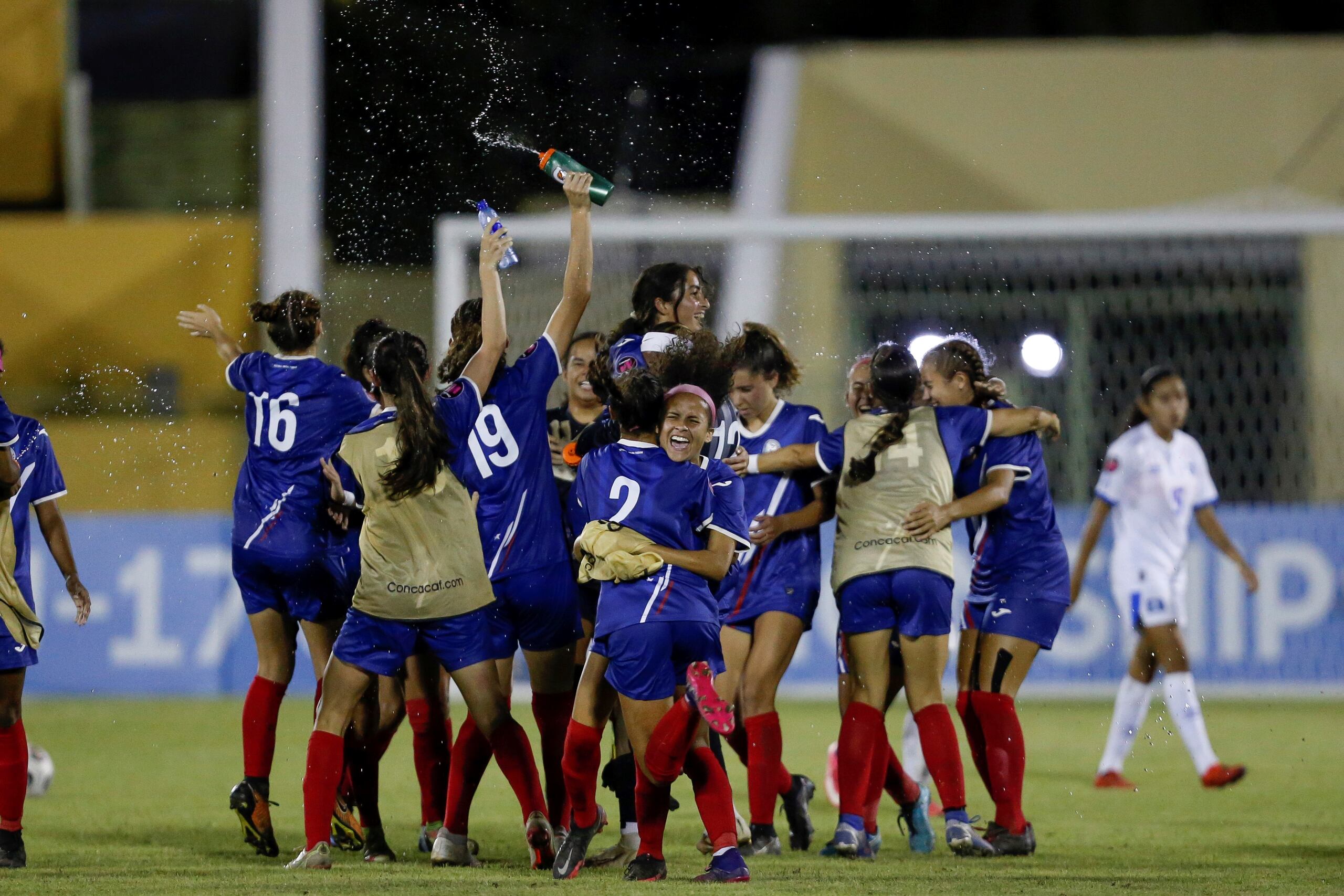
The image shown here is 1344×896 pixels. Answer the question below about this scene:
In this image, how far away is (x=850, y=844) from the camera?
573cm

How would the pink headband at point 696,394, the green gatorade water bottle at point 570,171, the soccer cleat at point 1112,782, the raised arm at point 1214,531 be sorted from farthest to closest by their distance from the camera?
the raised arm at point 1214,531, the soccer cleat at point 1112,782, the green gatorade water bottle at point 570,171, the pink headband at point 696,394

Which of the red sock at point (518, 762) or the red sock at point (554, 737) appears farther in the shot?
the red sock at point (554, 737)

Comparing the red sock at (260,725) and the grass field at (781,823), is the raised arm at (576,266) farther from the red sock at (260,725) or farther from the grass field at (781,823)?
the grass field at (781,823)

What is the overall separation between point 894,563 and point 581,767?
1.39m

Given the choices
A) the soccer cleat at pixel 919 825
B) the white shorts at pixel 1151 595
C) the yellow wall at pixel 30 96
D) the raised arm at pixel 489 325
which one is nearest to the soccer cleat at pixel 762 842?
the soccer cleat at pixel 919 825

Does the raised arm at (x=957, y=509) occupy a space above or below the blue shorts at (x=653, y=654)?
above

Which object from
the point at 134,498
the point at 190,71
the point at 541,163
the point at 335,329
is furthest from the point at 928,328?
the point at 190,71

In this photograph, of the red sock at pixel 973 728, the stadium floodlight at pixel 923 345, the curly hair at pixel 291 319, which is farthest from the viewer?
the stadium floodlight at pixel 923 345

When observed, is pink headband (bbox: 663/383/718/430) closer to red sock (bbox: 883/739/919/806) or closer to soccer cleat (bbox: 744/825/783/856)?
soccer cleat (bbox: 744/825/783/856)

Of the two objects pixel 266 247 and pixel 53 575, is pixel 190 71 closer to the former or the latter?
pixel 266 247

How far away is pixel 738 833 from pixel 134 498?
9048 mm

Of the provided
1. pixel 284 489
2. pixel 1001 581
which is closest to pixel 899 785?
pixel 1001 581

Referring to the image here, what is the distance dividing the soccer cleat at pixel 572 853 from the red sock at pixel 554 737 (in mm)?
454

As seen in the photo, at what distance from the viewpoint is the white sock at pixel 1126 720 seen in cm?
809
